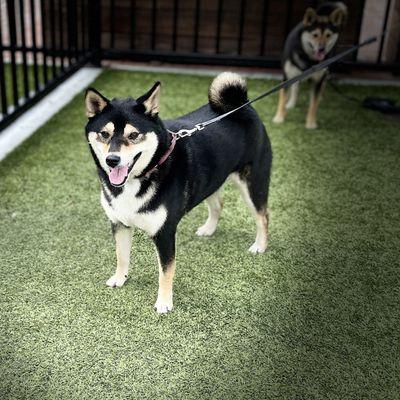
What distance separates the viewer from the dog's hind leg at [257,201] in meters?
2.63

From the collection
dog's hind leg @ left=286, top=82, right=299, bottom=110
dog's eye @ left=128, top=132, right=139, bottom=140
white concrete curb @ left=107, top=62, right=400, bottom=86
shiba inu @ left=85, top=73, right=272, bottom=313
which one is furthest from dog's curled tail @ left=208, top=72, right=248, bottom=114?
white concrete curb @ left=107, top=62, right=400, bottom=86

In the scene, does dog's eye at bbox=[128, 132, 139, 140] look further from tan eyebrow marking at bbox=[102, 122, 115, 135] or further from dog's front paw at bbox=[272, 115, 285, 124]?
dog's front paw at bbox=[272, 115, 285, 124]

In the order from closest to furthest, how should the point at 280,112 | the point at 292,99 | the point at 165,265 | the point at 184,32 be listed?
the point at 165,265
the point at 280,112
the point at 292,99
the point at 184,32

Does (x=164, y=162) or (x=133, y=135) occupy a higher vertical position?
(x=133, y=135)

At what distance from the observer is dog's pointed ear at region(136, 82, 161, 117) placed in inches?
82.3

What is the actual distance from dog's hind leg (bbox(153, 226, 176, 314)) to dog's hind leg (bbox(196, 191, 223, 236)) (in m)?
0.61

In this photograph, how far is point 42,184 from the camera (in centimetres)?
342

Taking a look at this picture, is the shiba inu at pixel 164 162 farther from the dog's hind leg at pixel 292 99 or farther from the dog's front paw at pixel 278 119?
the dog's hind leg at pixel 292 99

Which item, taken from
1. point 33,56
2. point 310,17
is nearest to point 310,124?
point 310,17

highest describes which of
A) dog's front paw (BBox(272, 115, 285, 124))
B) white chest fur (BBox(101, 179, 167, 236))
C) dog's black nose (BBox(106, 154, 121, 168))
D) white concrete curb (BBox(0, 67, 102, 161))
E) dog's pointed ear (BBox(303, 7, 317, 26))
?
dog's pointed ear (BBox(303, 7, 317, 26))

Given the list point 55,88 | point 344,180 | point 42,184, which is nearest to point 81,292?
point 42,184

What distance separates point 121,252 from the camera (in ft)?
8.15

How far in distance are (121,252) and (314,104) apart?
2.32m

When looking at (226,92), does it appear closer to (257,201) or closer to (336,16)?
(257,201)
